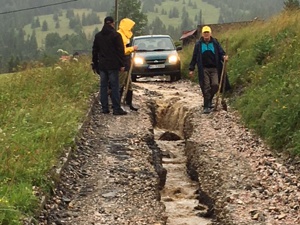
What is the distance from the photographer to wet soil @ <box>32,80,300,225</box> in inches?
249

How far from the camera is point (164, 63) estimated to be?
703 inches

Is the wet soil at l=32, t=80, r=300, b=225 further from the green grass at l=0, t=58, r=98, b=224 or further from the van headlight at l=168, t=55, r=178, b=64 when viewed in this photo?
the van headlight at l=168, t=55, r=178, b=64

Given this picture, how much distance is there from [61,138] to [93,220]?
2262 mm

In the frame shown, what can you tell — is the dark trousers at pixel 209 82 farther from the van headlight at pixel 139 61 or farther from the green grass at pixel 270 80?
the van headlight at pixel 139 61

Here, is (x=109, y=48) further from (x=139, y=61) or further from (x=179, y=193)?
(x=139, y=61)

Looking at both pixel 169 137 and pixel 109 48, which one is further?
pixel 169 137

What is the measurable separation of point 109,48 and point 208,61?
92.6 inches

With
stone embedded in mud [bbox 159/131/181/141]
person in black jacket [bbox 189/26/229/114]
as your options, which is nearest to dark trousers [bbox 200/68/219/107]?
person in black jacket [bbox 189/26/229/114]

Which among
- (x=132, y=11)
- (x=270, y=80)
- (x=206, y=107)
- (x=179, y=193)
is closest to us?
(x=179, y=193)

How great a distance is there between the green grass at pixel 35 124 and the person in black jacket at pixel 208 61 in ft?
8.95

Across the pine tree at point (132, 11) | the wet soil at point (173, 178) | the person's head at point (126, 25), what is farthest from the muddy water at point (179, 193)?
the pine tree at point (132, 11)

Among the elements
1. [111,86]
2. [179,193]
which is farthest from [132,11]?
[179,193]

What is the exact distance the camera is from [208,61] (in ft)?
38.7

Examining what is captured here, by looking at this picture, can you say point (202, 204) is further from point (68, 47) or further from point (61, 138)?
point (68, 47)
